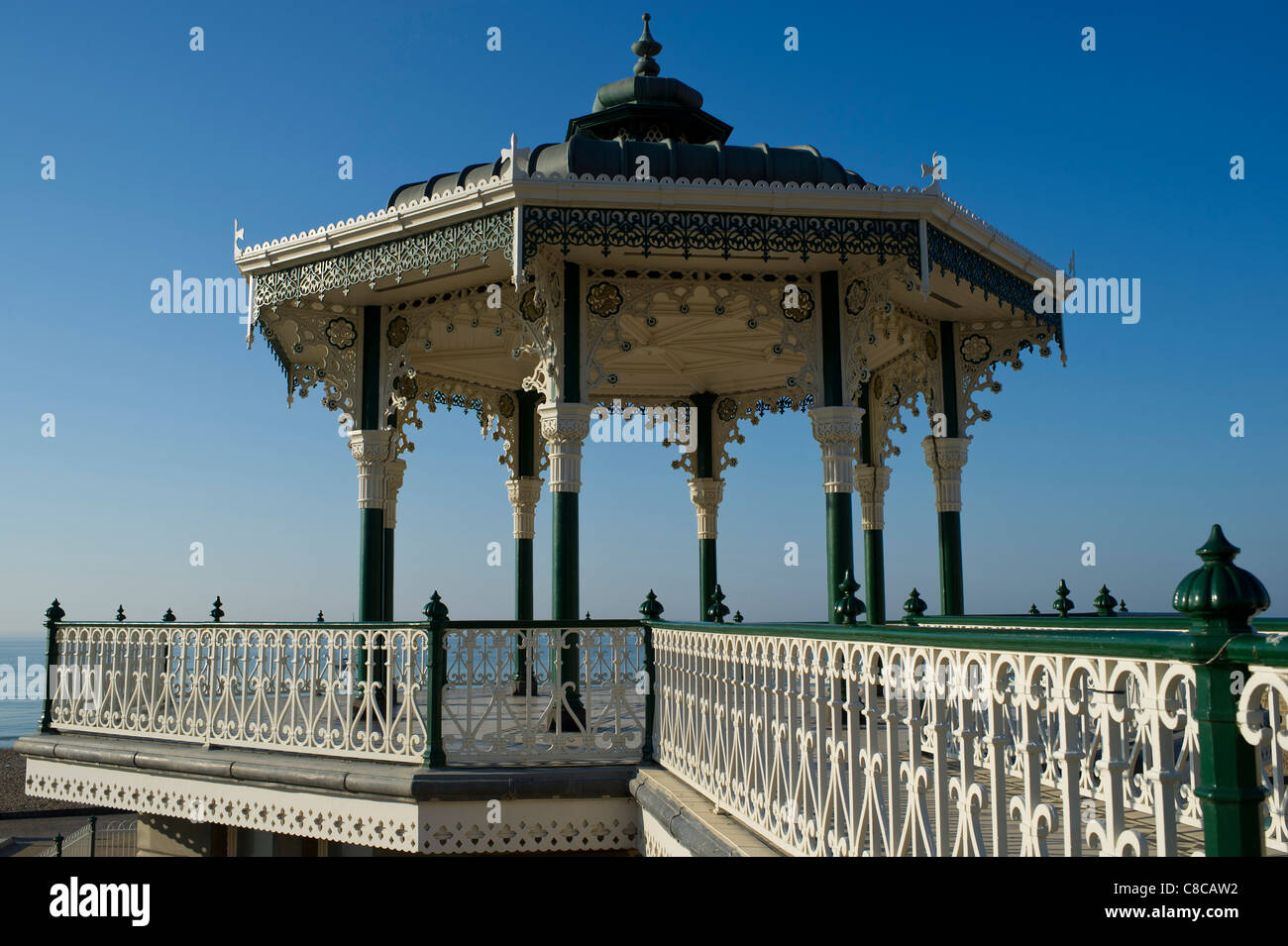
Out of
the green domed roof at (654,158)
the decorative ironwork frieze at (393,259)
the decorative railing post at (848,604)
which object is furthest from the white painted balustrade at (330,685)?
the green domed roof at (654,158)

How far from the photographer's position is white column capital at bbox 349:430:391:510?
33.2 ft

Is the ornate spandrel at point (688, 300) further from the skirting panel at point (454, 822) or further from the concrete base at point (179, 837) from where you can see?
the concrete base at point (179, 837)

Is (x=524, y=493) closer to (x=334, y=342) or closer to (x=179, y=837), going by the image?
(x=334, y=342)

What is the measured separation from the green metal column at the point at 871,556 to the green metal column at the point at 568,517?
407 cm

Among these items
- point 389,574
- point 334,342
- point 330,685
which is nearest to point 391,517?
point 389,574

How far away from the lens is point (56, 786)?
30.3ft

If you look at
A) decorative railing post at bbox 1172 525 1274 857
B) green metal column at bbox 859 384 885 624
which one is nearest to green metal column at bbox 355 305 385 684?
green metal column at bbox 859 384 885 624

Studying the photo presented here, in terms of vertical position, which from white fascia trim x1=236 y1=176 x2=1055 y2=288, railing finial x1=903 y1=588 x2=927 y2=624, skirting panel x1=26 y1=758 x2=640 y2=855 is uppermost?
white fascia trim x1=236 y1=176 x2=1055 y2=288

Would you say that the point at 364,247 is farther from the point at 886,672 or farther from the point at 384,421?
the point at 886,672

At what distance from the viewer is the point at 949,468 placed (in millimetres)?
11352

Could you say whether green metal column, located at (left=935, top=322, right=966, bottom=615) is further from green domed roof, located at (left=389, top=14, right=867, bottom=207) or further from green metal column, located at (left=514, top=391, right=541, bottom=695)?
green metal column, located at (left=514, top=391, right=541, bottom=695)

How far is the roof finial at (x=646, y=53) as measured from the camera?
36.6 ft

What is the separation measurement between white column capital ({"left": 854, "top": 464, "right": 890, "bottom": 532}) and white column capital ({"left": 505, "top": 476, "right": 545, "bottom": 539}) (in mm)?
4210
